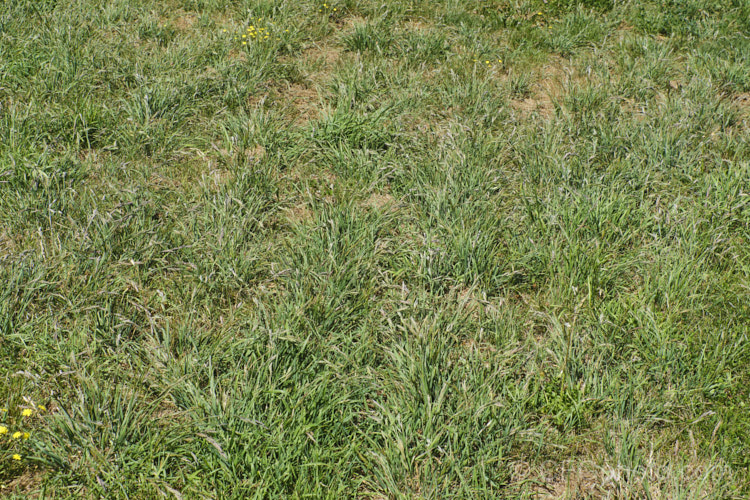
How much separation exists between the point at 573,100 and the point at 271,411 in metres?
3.93

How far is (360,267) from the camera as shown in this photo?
11.3 feet

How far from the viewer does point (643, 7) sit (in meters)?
7.00

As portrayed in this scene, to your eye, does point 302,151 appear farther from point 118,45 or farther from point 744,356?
point 744,356

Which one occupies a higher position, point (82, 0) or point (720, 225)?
point (82, 0)

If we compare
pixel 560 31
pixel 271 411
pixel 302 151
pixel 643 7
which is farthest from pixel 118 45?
pixel 643 7

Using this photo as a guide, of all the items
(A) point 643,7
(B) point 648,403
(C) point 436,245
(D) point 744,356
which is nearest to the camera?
(B) point 648,403

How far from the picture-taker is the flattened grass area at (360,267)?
2.56 meters

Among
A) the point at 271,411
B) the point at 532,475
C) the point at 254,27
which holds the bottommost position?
the point at 532,475

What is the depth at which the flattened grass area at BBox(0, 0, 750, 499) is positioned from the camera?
8.40ft

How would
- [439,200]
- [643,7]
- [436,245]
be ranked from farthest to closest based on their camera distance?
[643,7] → [439,200] → [436,245]

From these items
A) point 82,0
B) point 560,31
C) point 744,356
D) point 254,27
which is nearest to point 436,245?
point 744,356

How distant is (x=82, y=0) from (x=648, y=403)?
6.18 metres

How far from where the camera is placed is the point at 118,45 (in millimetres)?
5230

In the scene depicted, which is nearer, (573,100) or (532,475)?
(532,475)
